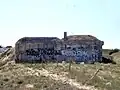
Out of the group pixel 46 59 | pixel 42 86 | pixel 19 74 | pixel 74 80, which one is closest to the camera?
pixel 42 86

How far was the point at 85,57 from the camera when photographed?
42375mm

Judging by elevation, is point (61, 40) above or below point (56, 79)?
above

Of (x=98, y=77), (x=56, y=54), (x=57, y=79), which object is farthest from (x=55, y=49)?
(x=57, y=79)

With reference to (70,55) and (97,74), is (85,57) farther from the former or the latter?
(97,74)

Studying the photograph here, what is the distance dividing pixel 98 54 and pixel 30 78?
1848 centimetres

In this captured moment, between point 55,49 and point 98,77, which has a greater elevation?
point 55,49

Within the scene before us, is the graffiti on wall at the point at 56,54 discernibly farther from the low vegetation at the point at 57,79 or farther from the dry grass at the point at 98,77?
the low vegetation at the point at 57,79

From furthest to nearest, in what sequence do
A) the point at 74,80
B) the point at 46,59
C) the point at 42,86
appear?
the point at 46,59 < the point at 74,80 < the point at 42,86

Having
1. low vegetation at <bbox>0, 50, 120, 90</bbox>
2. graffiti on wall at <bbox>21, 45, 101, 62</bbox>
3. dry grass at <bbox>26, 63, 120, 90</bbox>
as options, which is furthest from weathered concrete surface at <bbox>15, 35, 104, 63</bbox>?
low vegetation at <bbox>0, 50, 120, 90</bbox>

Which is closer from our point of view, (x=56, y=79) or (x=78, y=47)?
(x=56, y=79)

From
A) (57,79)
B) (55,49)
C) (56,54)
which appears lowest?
(57,79)

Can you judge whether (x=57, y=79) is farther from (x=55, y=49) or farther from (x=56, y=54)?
(x=55, y=49)

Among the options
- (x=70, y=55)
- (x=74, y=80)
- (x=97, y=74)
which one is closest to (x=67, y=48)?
(x=70, y=55)

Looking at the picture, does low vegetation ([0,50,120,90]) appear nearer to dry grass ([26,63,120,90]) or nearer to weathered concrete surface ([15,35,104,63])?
dry grass ([26,63,120,90])
